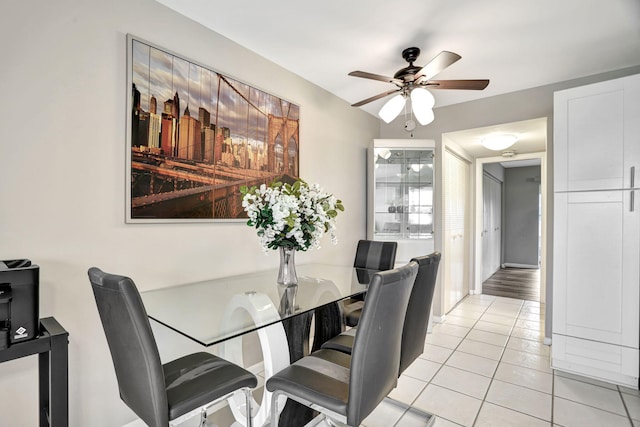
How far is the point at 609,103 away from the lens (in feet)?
7.89

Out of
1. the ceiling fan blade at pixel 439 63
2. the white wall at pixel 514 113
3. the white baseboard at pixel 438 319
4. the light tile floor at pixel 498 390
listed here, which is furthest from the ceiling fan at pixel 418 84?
the white baseboard at pixel 438 319

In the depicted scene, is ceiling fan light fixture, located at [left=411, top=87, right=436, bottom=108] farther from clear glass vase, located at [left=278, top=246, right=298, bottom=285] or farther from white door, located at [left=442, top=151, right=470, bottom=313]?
white door, located at [left=442, top=151, right=470, bottom=313]

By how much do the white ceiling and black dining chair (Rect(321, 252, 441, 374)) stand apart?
61.5 inches

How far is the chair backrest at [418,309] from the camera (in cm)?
167

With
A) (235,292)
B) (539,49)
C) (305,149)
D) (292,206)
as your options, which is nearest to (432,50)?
(539,49)

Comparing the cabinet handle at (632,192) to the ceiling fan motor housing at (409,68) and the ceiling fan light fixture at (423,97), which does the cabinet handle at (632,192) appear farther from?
the ceiling fan motor housing at (409,68)

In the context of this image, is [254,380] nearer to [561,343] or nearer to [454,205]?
[561,343]

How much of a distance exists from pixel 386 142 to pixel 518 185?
580 centimetres

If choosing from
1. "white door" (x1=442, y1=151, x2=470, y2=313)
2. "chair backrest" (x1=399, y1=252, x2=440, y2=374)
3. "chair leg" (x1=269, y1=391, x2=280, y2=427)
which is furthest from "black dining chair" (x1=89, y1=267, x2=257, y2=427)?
"white door" (x1=442, y1=151, x2=470, y2=313)

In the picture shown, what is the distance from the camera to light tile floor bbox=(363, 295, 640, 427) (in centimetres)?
199

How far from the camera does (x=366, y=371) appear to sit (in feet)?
4.01

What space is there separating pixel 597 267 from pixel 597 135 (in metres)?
1.02

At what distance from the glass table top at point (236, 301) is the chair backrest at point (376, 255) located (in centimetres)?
55

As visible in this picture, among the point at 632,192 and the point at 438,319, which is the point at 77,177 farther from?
the point at 438,319
